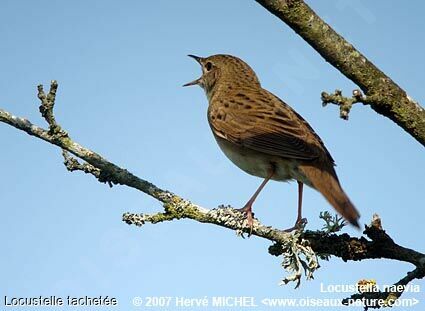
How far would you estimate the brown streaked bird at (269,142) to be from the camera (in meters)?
5.24

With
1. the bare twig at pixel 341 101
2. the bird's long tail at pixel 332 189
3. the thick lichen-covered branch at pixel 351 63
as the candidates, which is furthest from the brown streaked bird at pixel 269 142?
the bare twig at pixel 341 101

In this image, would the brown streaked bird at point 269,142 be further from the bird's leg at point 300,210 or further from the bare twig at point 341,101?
the bare twig at point 341,101

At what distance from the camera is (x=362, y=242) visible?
13.6 feet

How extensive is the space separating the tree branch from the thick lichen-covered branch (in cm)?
110

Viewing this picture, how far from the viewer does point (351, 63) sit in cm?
307

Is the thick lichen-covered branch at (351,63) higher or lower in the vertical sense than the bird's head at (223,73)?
lower

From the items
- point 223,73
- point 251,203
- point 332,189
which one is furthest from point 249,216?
point 223,73

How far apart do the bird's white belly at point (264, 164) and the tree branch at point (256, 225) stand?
1210 millimetres

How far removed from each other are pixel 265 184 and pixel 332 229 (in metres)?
1.56

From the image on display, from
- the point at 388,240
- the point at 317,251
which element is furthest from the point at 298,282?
the point at 388,240

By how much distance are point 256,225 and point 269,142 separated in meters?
1.67

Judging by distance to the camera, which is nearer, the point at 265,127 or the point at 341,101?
the point at 341,101

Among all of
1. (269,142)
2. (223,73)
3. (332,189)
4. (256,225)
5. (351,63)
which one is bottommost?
(256,225)

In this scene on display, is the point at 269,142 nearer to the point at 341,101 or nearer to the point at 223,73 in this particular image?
the point at 223,73
